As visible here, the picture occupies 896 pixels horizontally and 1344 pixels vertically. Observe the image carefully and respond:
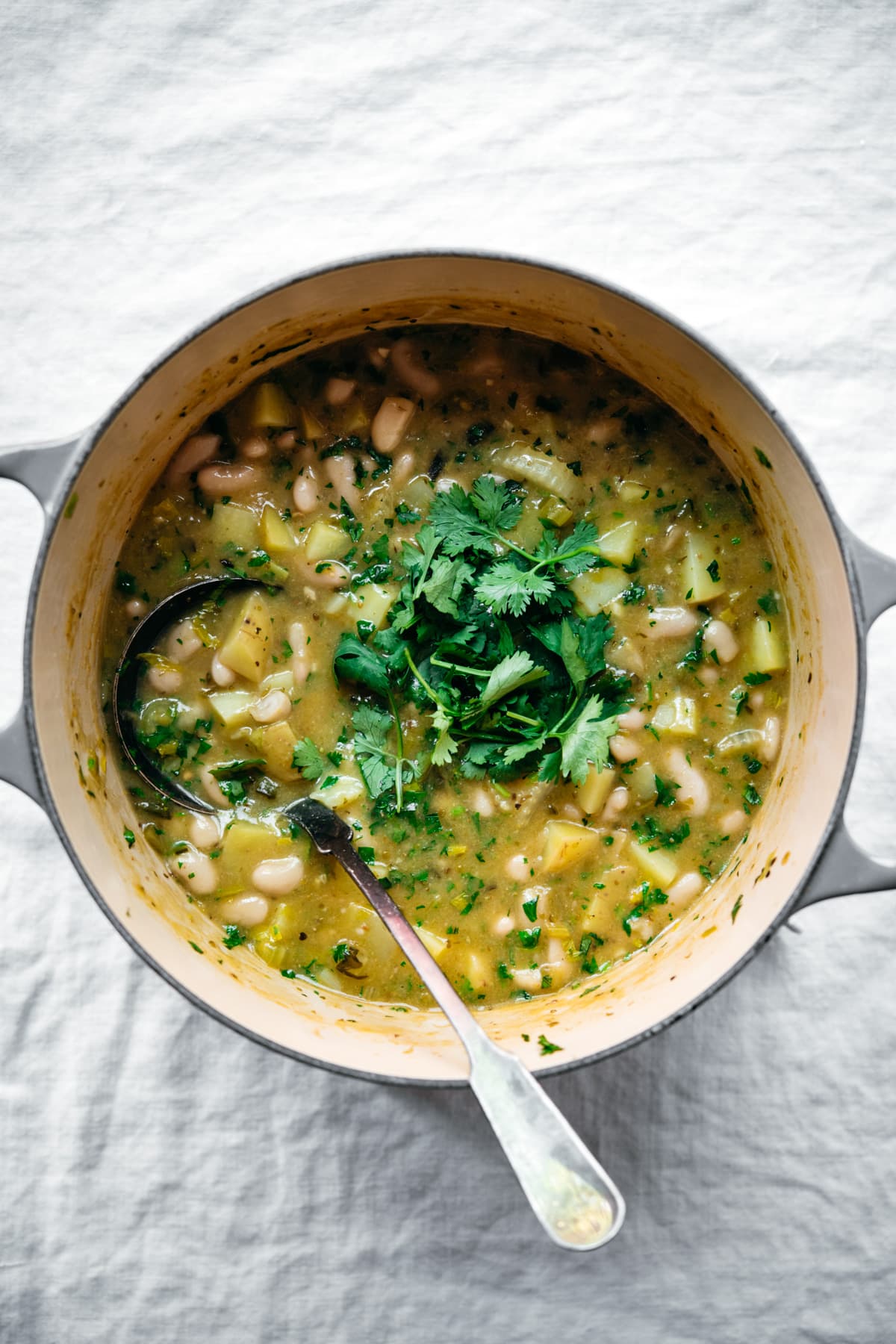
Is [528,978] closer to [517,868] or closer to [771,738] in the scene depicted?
[517,868]

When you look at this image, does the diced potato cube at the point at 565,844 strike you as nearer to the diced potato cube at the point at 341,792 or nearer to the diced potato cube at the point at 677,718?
the diced potato cube at the point at 677,718

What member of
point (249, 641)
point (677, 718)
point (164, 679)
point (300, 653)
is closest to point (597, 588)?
point (677, 718)

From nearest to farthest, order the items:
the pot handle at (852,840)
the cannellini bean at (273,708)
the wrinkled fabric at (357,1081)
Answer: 1. the pot handle at (852,840)
2. the cannellini bean at (273,708)
3. the wrinkled fabric at (357,1081)

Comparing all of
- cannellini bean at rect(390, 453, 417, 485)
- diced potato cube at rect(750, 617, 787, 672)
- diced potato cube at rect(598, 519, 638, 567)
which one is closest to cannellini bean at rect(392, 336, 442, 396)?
cannellini bean at rect(390, 453, 417, 485)

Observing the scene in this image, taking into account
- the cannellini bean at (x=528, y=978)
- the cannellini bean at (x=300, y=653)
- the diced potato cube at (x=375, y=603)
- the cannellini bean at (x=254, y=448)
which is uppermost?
the cannellini bean at (x=254, y=448)

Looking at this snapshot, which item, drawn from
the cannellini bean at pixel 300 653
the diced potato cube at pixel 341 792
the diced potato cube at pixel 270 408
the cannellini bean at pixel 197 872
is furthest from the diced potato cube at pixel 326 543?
the cannellini bean at pixel 197 872

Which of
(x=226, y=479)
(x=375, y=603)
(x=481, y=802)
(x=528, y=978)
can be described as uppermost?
(x=226, y=479)

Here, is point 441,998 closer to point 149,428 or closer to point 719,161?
point 149,428
